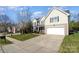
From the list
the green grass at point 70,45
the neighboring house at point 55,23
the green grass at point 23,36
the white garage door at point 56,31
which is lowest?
the green grass at point 70,45

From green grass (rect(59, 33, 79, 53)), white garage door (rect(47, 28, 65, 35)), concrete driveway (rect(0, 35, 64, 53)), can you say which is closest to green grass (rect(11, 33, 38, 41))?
concrete driveway (rect(0, 35, 64, 53))

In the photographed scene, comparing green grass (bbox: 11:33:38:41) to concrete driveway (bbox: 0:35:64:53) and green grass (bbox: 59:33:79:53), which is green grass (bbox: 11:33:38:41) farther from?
green grass (bbox: 59:33:79:53)

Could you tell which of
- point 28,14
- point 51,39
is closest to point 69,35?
point 51,39

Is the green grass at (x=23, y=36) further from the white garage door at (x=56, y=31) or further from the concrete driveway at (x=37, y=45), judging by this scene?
the white garage door at (x=56, y=31)

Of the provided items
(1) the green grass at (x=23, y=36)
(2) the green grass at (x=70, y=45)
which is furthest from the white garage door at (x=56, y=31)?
(1) the green grass at (x=23, y=36)

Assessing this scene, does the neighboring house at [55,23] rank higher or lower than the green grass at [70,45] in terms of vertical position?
higher

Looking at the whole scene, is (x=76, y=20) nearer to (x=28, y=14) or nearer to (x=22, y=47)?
(x=28, y=14)

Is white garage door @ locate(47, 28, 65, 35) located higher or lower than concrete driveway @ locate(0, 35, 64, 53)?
higher
